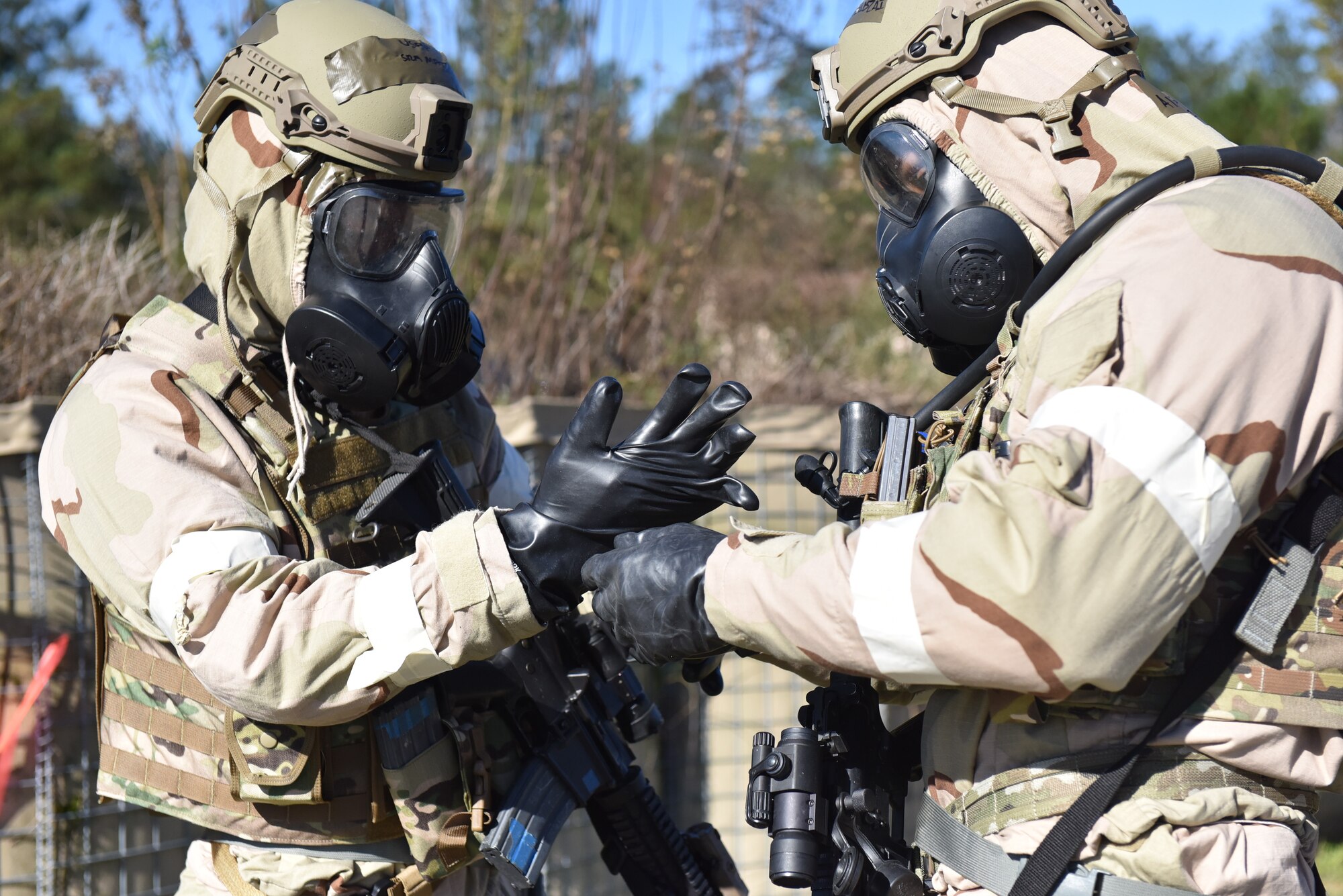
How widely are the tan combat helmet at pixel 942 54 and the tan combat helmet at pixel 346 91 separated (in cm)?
86

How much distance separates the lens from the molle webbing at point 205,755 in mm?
2230

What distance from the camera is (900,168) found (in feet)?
6.45

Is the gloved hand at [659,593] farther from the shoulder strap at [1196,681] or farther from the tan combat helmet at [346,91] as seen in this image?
the tan combat helmet at [346,91]

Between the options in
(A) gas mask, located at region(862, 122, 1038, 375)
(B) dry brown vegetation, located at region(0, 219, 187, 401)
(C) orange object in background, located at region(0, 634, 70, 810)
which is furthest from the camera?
(B) dry brown vegetation, located at region(0, 219, 187, 401)

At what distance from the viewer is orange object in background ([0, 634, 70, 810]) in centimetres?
301

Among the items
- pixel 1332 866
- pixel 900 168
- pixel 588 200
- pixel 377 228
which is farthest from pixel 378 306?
pixel 1332 866

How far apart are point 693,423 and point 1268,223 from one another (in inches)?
36.5

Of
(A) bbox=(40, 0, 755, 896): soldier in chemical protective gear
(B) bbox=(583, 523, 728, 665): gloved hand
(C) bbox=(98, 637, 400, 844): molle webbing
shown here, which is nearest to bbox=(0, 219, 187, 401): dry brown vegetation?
(A) bbox=(40, 0, 755, 896): soldier in chemical protective gear

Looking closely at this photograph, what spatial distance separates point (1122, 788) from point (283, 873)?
153 centimetres

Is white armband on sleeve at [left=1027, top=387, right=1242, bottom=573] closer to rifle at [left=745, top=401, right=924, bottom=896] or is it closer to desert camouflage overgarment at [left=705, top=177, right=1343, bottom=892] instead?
desert camouflage overgarment at [left=705, top=177, right=1343, bottom=892]

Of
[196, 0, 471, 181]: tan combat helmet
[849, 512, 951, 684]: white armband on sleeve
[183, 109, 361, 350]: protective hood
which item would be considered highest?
[196, 0, 471, 181]: tan combat helmet

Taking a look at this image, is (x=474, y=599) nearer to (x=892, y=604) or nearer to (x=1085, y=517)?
(x=892, y=604)

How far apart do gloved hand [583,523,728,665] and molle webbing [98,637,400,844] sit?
0.72 metres

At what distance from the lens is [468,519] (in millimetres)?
2037
